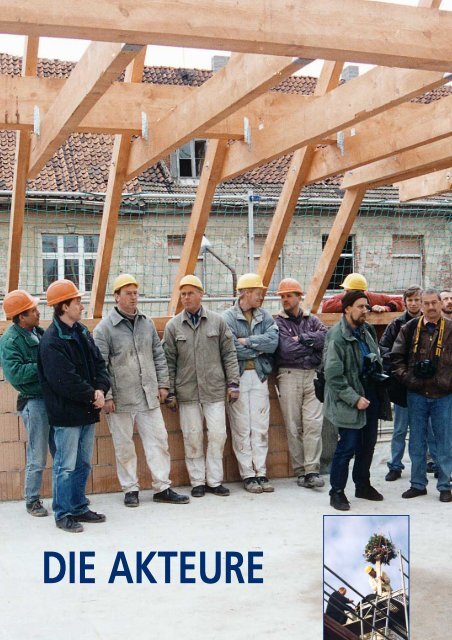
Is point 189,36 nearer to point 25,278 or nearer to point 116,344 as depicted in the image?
point 116,344

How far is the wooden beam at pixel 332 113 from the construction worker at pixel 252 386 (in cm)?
98

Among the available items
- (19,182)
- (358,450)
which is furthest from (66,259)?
(358,450)

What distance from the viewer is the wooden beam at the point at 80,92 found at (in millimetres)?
4793

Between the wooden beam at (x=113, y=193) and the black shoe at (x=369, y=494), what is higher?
the wooden beam at (x=113, y=193)

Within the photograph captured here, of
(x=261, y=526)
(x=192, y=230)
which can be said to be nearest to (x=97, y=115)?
(x=192, y=230)

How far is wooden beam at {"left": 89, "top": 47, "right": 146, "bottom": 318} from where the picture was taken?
717cm

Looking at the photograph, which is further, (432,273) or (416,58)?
(432,273)

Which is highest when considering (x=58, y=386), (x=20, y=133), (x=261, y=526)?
(x=20, y=133)

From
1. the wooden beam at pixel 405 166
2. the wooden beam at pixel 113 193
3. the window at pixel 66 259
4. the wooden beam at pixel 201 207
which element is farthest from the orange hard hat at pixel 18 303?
the window at pixel 66 259

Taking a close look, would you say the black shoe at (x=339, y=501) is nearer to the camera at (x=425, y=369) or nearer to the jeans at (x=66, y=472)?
the camera at (x=425, y=369)

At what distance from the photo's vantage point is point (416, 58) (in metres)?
4.55

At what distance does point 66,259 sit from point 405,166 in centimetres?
635

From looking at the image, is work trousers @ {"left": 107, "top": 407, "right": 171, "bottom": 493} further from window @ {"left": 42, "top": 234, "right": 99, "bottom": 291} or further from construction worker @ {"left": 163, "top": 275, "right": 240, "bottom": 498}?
window @ {"left": 42, "top": 234, "right": 99, "bottom": 291}

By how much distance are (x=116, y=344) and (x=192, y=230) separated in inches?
61.5
